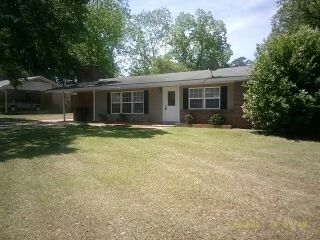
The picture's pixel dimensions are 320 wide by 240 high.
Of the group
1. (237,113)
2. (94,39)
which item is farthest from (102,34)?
(237,113)

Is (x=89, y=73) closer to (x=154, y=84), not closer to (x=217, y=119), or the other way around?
(x=154, y=84)

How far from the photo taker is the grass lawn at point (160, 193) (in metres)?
3.82

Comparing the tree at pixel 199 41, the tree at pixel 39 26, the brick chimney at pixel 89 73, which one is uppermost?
the tree at pixel 199 41

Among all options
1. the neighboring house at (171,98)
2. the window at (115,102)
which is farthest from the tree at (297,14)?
the window at (115,102)

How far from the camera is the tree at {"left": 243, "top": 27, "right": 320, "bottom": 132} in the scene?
12.0 metres

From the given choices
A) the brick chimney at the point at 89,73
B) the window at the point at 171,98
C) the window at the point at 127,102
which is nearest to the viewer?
the window at the point at 171,98

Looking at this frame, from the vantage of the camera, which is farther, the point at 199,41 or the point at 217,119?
the point at 199,41

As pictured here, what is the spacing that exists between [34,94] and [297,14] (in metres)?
33.6

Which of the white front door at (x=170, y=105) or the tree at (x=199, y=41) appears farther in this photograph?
the tree at (x=199, y=41)

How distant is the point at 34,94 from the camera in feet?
129

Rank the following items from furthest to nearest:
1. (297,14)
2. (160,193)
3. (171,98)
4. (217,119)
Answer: (297,14) → (171,98) → (217,119) → (160,193)

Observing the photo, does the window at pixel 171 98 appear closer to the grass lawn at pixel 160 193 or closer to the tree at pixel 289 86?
the tree at pixel 289 86

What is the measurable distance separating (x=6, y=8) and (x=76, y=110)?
32.8 feet

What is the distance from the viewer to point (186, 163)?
7566 millimetres
